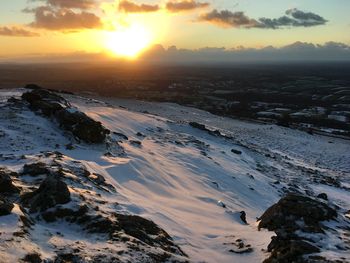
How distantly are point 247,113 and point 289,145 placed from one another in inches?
1207

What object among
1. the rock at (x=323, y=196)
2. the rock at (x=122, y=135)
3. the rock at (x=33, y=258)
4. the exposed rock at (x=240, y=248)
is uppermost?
the rock at (x=33, y=258)

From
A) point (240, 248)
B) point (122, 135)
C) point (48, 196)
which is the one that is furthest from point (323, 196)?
point (48, 196)

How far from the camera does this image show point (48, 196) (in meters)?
13.2

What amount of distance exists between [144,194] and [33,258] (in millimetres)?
8824

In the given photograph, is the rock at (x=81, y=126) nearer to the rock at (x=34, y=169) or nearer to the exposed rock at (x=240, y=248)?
the rock at (x=34, y=169)

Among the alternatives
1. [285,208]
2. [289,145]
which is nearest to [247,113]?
[289,145]

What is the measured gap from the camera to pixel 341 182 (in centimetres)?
3122

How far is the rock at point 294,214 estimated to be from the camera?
49.4ft

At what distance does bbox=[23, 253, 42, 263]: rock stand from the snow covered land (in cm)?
3

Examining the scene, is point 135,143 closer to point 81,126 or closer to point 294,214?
point 81,126

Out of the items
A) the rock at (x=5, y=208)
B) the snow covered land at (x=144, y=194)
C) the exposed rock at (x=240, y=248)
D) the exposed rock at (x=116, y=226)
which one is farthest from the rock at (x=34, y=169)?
the exposed rock at (x=240, y=248)

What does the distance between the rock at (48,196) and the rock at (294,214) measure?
7.25 meters

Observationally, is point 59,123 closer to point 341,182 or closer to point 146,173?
point 146,173

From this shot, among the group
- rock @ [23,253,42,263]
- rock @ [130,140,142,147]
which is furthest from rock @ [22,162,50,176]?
rock @ [130,140,142,147]
